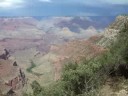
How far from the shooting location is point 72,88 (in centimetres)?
4503

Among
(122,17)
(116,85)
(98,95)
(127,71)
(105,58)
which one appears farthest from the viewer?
(122,17)

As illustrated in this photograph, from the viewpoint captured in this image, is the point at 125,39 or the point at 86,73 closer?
the point at 86,73

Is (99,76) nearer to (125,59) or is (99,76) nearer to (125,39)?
(125,59)

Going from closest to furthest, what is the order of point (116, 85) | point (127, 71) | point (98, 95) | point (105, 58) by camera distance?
1. point (98, 95)
2. point (116, 85)
3. point (127, 71)
4. point (105, 58)

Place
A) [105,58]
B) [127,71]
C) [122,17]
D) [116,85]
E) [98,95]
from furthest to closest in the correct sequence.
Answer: [122,17]
[105,58]
[127,71]
[116,85]
[98,95]

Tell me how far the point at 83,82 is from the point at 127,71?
6.77 metres

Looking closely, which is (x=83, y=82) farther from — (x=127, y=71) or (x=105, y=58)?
(x=105, y=58)

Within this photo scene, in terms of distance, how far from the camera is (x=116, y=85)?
4375 cm

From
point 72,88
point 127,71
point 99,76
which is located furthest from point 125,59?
point 72,88

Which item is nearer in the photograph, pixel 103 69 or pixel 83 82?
pixel 83 82

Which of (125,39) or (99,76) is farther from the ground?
(125,39)

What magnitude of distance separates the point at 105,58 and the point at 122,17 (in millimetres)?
76280

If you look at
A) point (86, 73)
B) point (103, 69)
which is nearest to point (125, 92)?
point (86, 73)

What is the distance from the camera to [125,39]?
55.9 metres
